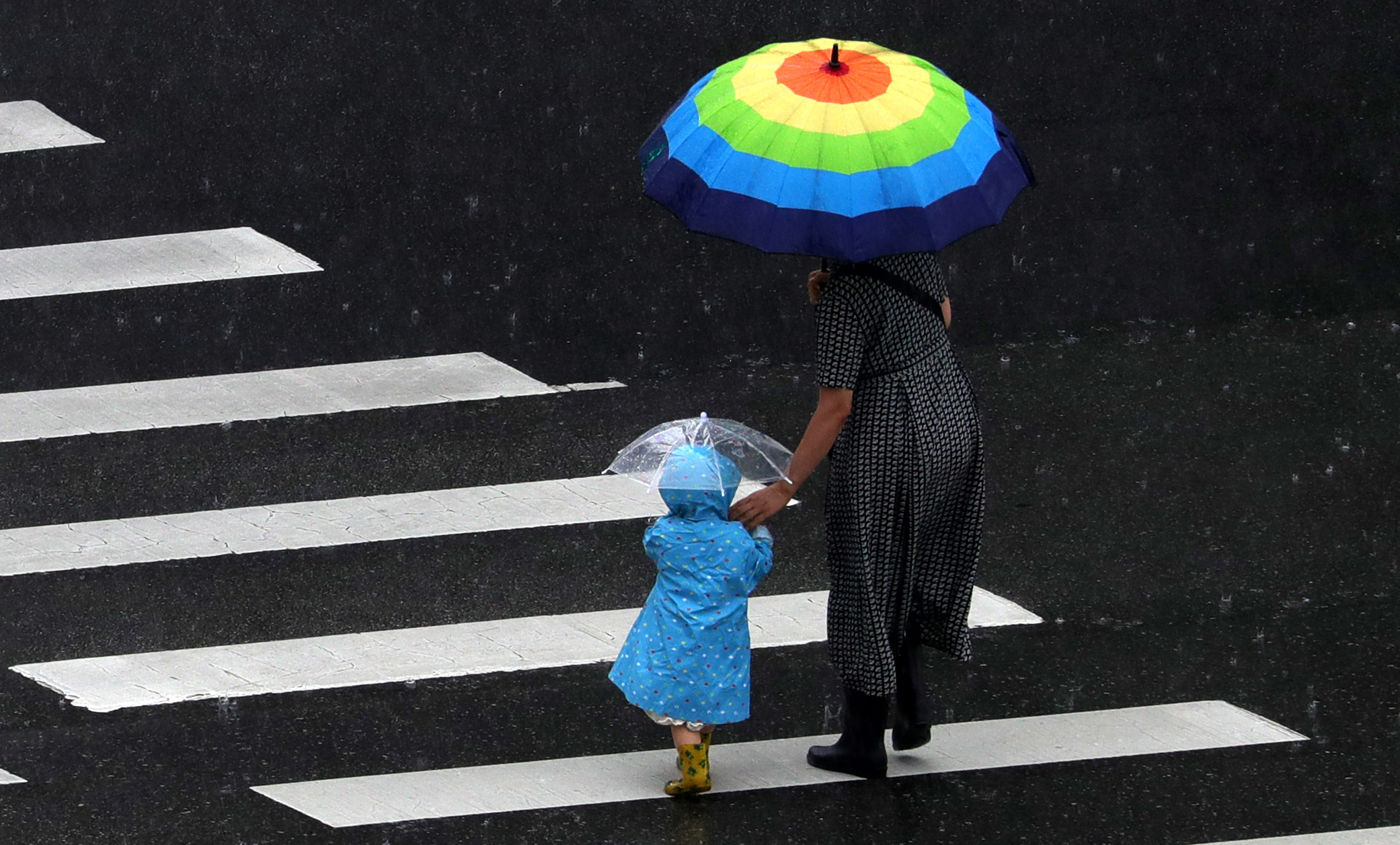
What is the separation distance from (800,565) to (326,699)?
6.35 feet

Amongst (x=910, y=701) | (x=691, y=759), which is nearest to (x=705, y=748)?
(x=691, y=759)

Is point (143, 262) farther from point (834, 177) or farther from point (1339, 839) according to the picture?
point (1339, 839)

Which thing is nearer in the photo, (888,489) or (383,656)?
(888,489)

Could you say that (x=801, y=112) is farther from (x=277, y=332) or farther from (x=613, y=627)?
(x=277, y=332)

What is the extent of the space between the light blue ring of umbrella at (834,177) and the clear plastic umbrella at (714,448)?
0.78 meters

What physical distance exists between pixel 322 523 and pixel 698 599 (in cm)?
276

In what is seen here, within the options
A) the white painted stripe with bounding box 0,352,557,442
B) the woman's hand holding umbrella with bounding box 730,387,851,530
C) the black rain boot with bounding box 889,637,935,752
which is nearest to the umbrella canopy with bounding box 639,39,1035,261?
the woman's hand holding umbrella with bounding box 730,387,851,530

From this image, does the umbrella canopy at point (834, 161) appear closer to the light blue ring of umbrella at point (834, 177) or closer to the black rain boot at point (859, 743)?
the light blue ring of umbrella at point (834, 177)

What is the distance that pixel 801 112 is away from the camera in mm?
5348

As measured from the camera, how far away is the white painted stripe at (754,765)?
19.5ft

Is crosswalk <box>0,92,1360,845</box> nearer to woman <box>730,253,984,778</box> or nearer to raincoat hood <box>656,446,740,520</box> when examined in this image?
woman <box>730,253,984,778</box>

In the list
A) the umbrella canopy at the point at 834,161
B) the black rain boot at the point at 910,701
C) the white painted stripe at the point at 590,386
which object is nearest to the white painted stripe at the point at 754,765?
the black rain boot at the point at 910,701

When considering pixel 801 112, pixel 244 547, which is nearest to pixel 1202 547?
pixel 801 112

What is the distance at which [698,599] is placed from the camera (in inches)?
223
